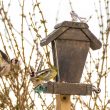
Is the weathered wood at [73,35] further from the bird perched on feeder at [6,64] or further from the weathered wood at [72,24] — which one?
the bird perched on feeder at [6,64]

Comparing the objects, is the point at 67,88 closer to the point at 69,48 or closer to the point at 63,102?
the point at 63,102

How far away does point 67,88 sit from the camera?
9.48ft

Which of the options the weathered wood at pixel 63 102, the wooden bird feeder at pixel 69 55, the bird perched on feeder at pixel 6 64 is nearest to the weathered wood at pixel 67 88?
the wooden bird feeder at pixel 69 55

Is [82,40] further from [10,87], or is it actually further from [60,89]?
[10,87]

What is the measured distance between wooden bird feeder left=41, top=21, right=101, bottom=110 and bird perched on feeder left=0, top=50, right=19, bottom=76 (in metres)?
0.55

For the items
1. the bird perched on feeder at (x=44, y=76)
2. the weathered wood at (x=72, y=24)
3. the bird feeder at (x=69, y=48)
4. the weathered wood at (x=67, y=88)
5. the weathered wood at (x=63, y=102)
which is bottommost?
the weathered wood at (x=63, y=102)

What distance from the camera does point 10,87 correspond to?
3895mm

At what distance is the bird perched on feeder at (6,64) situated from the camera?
343 centimetres

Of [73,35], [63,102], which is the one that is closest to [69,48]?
[73,35]

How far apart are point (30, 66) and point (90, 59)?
0.59 metres

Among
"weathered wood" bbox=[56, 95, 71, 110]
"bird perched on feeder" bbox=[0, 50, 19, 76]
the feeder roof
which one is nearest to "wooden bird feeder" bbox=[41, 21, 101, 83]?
the feeder roof

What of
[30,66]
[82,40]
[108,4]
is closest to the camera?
[82,40]

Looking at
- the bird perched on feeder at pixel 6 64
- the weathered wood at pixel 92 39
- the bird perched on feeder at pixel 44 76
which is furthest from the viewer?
the bird perched on feeder at pixel 6 64

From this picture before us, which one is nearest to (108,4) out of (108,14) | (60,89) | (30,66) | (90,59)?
(108,14)
